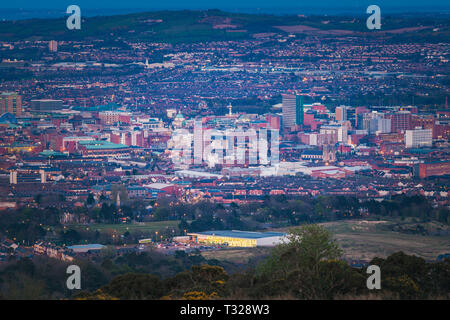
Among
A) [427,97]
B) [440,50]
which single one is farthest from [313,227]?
[440,50]

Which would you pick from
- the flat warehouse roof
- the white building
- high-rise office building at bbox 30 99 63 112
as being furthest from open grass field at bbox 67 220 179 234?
high-rise office building at bbox 30 99 63 112

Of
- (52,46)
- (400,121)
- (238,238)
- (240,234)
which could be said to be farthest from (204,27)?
(238,238)

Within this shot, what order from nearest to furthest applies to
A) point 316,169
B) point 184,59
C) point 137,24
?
1. point 316,169
2. point 184,59
3. point 137,24

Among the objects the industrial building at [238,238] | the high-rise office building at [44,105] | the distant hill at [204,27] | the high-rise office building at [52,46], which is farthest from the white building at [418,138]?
the high-rise office building at [52,46]

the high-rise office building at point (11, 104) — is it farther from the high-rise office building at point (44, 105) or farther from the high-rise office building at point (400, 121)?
the high-rise office building at point (400, 121)

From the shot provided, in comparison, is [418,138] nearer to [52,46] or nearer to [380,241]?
[380,241]

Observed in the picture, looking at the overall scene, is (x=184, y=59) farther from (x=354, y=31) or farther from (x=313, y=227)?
(x=313, y=227)
